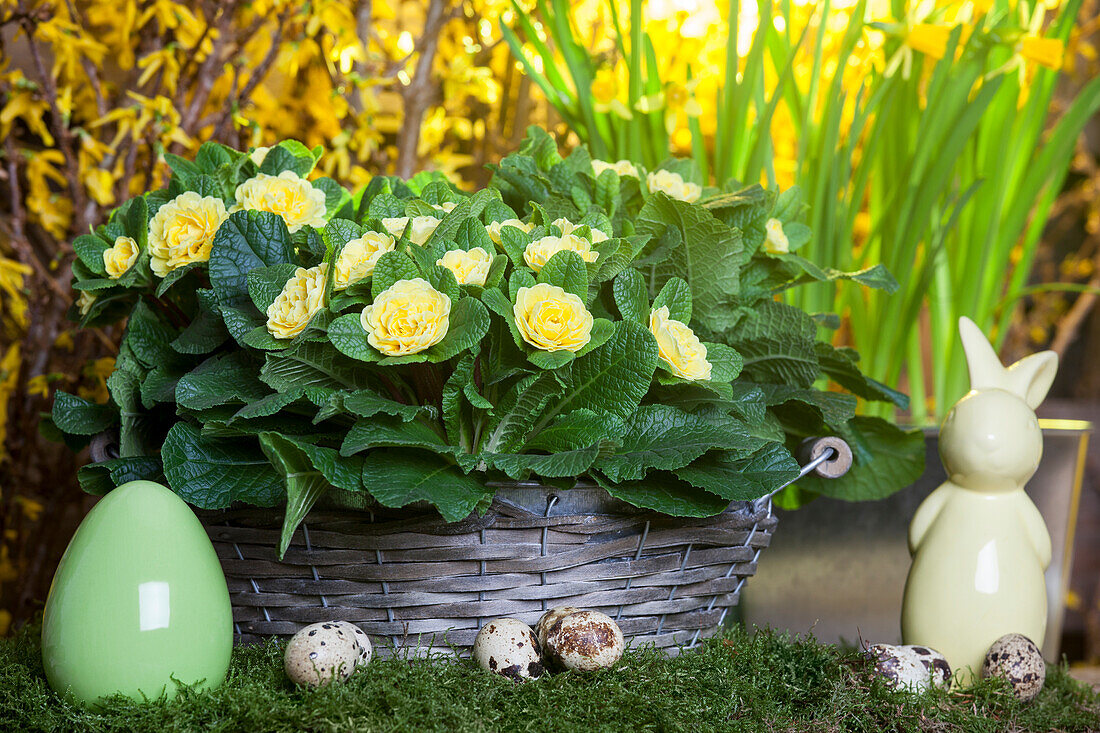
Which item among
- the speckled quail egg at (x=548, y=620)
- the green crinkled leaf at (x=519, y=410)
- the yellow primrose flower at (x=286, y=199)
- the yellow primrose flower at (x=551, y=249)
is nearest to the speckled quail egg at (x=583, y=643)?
the speckled quail egg at (x=548, y=620)

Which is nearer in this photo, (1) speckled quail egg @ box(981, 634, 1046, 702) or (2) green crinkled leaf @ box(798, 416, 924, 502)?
(1) speckled quail egg @ box(981, 634, 1046, 702)

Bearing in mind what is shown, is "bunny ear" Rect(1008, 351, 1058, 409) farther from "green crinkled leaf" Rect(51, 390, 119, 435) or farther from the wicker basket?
"green crinkled leaf" Rect(51, 390, 119, 435)

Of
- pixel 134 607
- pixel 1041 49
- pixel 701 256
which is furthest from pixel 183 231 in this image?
pixel 1041 49

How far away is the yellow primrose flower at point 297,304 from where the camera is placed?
52cm

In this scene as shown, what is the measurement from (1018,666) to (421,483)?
413 mm

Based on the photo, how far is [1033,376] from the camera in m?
0.67

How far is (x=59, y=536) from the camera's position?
1.01 meters

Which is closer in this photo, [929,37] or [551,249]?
[551,249]

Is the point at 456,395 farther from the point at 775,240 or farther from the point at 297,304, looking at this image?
the point at 775,240

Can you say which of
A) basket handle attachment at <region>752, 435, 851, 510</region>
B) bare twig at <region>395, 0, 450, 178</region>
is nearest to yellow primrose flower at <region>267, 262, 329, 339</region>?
basket handle attachment at <region>752, 435, 851, 510</region>

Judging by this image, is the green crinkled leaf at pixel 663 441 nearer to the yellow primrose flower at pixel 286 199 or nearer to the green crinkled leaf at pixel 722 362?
the green crinkled leaf at pixel 722 362

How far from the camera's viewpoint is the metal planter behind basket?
0.53 meters

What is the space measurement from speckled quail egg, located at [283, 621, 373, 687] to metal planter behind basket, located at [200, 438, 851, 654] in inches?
1.6

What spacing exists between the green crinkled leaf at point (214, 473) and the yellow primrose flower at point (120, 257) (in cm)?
15
